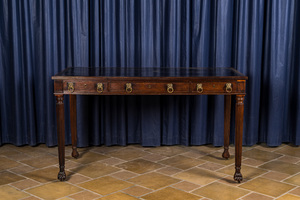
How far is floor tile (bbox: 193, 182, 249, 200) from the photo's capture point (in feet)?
10.6

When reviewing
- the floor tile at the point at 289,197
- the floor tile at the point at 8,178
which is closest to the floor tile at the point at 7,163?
the floor tile at the point at 8,178

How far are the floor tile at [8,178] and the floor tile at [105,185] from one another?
553 mm

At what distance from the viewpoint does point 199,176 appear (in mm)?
3615

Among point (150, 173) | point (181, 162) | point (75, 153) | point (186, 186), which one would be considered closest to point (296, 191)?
point (186, 186)

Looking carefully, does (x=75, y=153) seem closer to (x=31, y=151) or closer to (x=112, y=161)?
(x=112, y=161)

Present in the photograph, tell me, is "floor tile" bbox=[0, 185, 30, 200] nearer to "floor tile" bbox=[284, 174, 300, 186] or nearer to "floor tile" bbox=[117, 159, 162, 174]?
"floor tile" bbox=[117, 159, 162, 174]

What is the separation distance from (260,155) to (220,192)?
1.04 m

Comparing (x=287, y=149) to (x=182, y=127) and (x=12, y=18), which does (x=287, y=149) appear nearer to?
(x=182, y=127)

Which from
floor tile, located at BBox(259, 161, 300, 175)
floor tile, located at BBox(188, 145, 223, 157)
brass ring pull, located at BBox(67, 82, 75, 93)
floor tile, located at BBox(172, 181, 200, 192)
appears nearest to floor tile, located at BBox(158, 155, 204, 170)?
floor tile, located at BBox(188, 145, 223, 157)

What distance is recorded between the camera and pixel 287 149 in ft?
14.3

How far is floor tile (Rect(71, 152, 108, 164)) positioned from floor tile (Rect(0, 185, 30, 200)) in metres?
0.77

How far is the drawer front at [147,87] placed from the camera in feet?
11.1

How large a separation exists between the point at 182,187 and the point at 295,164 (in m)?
1.18

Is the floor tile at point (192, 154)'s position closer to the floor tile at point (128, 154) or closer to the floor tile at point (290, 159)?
the floor tile at point (128, 154)
